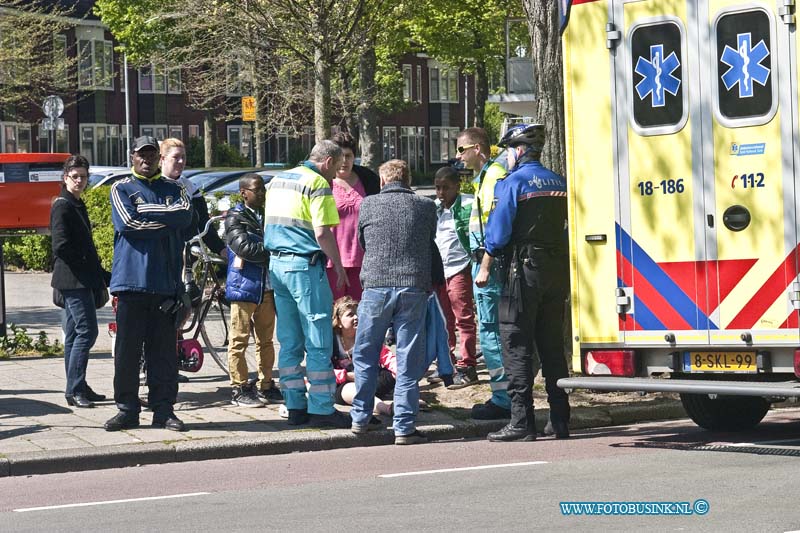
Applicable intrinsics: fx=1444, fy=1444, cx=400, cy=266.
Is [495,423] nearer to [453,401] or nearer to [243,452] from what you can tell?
[453,401]

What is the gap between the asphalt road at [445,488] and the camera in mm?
7031

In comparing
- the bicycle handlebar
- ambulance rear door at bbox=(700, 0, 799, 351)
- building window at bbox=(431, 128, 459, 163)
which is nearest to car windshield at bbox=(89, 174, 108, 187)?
the bicycle handlebar

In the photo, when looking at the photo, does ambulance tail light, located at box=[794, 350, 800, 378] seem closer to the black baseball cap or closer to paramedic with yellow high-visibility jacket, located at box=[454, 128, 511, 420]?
paramedic with yellow high-visibility jacket, located at box=[454, 128, 511, 420]

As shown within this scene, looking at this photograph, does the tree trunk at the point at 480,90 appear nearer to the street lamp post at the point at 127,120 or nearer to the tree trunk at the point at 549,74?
the street lamp post at the point at 127,120

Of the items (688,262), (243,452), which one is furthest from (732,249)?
(243,452)

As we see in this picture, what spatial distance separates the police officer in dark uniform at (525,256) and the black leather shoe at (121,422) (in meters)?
2.52

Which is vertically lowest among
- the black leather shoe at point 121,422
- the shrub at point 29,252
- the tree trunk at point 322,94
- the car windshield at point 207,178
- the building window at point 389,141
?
the black leather shoe at point 121,422

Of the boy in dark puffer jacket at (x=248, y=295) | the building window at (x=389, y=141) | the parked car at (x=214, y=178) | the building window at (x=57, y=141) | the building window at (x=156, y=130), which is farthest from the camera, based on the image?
the building window at (x=389, y=141)

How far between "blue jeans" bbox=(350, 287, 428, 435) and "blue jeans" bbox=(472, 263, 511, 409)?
2.42 feet

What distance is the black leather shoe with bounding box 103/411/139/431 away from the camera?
10.1 meters

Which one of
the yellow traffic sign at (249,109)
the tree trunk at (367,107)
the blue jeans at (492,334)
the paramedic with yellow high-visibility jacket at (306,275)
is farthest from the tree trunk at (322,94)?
the tree trunk at (367,107)

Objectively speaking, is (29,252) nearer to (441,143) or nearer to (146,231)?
(146,231)

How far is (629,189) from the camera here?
922 cm

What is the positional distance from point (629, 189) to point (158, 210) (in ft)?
→ 10.6
